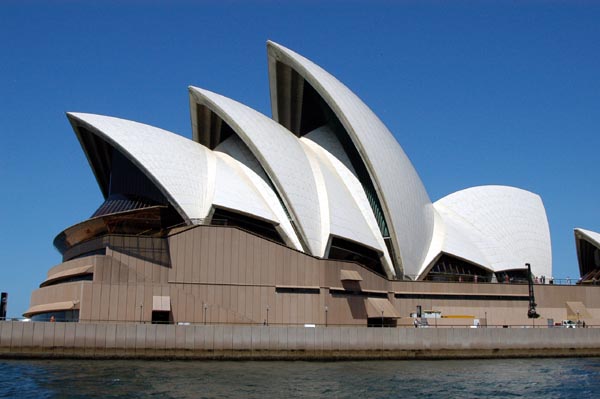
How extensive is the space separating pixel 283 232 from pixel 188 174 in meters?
7.22

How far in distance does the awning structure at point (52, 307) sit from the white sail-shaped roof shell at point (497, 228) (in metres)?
27.9

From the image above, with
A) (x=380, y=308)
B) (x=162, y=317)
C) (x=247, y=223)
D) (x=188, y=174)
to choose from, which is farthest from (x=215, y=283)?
(x=380, y=308)

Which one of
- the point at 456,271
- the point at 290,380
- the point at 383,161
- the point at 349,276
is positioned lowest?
the point at 290,380

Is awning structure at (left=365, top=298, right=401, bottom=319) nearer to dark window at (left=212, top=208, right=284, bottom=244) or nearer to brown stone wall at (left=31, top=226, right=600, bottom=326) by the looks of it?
brown stone wall at (left=31, top=226, right=600, bottom=326)

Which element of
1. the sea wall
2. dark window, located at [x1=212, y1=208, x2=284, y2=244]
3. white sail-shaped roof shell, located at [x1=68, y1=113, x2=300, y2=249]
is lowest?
the sea wall

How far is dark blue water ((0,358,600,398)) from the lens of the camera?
1018 inches

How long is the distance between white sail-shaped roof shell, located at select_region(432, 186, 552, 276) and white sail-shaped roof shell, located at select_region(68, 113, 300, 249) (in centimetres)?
1576

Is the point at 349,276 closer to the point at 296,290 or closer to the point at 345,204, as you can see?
the point at 296,290

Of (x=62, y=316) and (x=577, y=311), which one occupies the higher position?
(x=577, y=311)

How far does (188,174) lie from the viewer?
47188 millimetres

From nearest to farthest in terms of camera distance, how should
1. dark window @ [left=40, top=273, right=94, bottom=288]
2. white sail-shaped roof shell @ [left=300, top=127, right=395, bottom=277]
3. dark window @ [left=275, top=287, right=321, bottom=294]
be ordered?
dark window @ [left=40, top=273, right=94, bottom=288]
dark window @ [left=275, top=287, right=321, bottom=294]
white sail-shaped roof shell @ [left=300, top=127, right=395, bottom=277]

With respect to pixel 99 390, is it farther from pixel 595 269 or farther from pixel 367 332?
pixel 595 269

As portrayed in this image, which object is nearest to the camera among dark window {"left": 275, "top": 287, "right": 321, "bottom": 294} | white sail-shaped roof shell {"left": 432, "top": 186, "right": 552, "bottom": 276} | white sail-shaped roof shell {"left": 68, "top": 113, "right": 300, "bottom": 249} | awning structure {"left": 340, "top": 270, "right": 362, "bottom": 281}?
dark window {"left": 275, "top": 287, "right": 321, "bottom": 294}

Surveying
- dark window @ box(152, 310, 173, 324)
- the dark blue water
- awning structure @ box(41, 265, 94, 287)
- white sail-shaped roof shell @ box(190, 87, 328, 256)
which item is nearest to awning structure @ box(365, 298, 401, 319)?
white sail-shaped roof shell @ box(190, 87, 328, 256)
